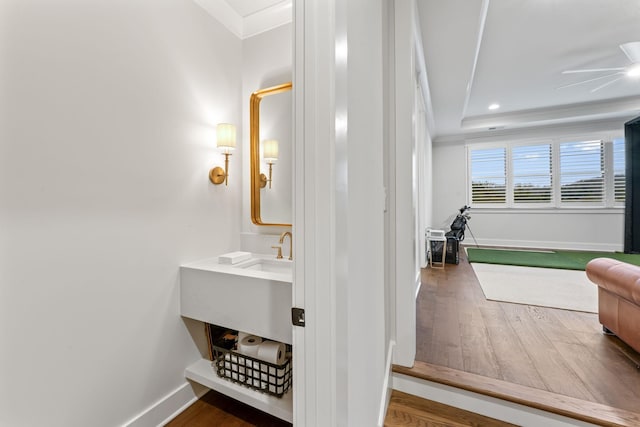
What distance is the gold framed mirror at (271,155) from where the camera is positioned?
6.45 ft

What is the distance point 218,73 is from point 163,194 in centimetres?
97

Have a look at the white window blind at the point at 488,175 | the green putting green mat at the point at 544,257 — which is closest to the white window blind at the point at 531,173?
the white window blind at the point at 488,175

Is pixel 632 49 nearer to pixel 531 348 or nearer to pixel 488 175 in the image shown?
pixel 531 348

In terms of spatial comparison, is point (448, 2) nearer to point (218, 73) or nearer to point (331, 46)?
point (218, 73)

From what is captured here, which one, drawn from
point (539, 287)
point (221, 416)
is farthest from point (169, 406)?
point (539, 287)

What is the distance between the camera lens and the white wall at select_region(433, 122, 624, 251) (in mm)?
5266

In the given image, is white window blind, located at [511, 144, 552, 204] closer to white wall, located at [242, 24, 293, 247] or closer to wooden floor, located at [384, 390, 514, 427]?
wooden floor, located at [384, 390, 514, 427]

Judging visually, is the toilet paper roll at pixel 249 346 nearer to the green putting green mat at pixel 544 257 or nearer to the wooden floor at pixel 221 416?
the wooden floor at pixel 221 416

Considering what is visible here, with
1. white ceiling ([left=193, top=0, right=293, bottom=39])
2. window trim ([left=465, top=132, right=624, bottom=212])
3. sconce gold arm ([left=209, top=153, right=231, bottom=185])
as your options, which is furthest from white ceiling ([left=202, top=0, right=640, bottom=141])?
sconce gold arm ([left=209, top=153, right=231, bottom=185])

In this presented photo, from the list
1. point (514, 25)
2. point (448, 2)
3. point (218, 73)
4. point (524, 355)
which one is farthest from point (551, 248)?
point (218, 73)

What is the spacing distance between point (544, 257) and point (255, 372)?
210 inches

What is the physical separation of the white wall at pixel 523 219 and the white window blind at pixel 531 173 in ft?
0.85

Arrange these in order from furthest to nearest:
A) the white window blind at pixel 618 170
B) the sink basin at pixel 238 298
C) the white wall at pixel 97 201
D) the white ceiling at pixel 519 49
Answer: the white window blind at pixel 618 170, the white ceiling at pixel 519 49, the sink basin at pixel 238 298, the white wall at pixel 97 201

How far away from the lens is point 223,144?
1833 mm
